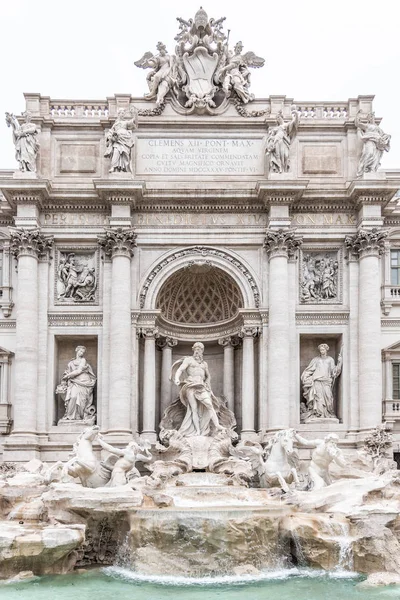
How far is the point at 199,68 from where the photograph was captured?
28875 mm

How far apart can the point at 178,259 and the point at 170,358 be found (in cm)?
369

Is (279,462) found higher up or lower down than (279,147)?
lower down

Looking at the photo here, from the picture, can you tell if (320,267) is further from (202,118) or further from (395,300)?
(202,118)

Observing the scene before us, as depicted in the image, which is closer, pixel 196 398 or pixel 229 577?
pixel 229 577

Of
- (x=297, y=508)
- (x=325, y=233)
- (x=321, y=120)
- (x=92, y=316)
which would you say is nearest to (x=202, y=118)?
(x=321, y=120)

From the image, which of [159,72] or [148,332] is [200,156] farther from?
[148,332]

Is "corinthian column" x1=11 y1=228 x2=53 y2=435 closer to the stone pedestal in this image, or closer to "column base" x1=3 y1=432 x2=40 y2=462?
"column base" x1=3 y1=432 x2=40 y2=462

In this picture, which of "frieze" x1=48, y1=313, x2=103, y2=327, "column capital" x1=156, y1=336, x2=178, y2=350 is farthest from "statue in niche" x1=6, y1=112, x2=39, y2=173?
"column capital" x1=156, y1=336, x2=178, y2=350

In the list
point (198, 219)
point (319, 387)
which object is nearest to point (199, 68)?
point (198, 219)

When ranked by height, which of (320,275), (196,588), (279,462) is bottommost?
(196,588)

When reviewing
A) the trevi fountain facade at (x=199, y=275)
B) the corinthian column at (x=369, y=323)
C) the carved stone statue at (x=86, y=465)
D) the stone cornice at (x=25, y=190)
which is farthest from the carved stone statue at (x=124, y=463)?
the stone cornice at (x=25, y=190)

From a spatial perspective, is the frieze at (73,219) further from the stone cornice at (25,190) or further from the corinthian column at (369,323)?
the corinthian column at (369,323)

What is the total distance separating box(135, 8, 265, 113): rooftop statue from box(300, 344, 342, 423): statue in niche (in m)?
9.71

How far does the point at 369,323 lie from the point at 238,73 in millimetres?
10027
